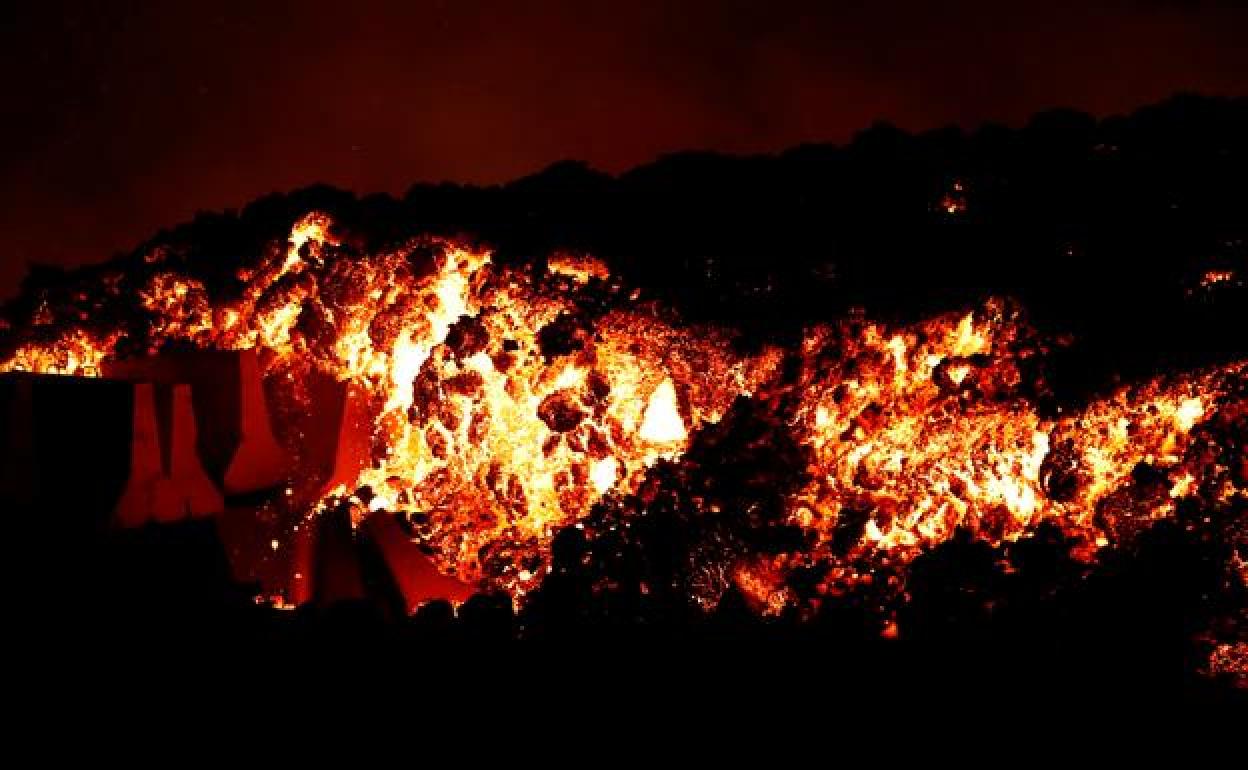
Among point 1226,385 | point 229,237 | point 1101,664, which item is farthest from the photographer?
point 229,237

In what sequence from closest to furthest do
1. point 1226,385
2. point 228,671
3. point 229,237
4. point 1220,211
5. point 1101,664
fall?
point 1101,664, point 228,671, point 1226,385, point 1220,211, point 229,237

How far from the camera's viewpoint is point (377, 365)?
6.71 meters

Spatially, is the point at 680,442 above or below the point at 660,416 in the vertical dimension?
below

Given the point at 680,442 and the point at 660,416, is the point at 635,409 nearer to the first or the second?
the point at 660,416

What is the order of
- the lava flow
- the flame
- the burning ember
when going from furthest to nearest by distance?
1. the flame
2. the lava flow
3. the burning ember

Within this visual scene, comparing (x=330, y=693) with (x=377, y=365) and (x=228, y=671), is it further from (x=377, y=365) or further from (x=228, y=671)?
(x=377, y=365)

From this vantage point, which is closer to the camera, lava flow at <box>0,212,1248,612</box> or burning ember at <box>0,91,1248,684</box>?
burning ember at <box>0,91,1248,684</box>

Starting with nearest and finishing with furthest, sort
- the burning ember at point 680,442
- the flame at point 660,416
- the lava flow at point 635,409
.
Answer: the burning ember at point 680,442
the lava flow at point 635,409
the flame at point 660,416

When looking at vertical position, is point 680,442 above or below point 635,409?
below

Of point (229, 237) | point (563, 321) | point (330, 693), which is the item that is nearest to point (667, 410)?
point (563, 321)

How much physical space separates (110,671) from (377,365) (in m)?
2.78

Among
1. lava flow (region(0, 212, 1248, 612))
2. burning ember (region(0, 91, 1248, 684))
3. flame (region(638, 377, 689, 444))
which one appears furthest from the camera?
flame (region(638, 377, 689, 444))

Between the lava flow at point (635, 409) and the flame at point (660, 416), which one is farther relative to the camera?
the flame at point (660, 416)

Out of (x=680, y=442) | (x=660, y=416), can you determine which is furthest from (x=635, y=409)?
(x=680, y=442)
